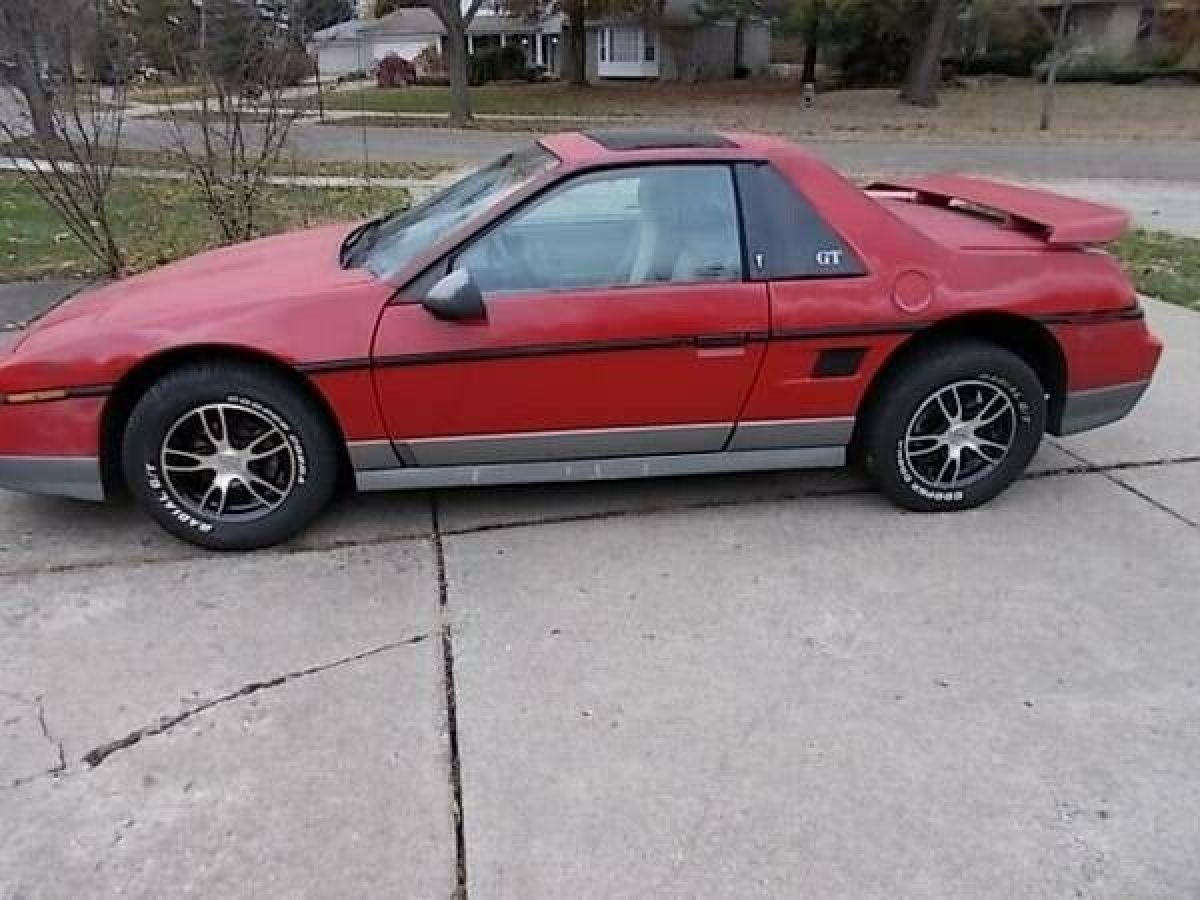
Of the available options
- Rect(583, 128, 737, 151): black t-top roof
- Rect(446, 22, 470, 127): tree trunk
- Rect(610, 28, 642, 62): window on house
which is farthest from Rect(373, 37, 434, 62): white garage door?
Rect(583, 128, 737, 151): black t-top roof

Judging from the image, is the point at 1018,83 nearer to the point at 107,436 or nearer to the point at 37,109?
the point at 37,109

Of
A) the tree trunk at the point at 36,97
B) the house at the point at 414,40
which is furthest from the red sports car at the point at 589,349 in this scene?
the house at the point at 414,40

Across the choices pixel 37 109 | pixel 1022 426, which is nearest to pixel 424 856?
pixel 1022 426

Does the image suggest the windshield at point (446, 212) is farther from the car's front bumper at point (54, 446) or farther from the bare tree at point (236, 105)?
the bare tree at point (236, 105)

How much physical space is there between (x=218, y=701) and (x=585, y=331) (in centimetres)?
170

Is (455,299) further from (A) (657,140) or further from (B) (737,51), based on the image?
(B) (737,51)

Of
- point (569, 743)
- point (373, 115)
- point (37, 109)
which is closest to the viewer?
point (569, 743)

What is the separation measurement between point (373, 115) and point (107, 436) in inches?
980

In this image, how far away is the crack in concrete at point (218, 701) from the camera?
2.57 m

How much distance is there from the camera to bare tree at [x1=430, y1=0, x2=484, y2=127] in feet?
74.4

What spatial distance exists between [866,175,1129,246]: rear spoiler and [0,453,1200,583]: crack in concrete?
105 cm

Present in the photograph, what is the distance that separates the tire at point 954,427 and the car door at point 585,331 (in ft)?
2.08

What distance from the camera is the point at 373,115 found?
2623 centimetres

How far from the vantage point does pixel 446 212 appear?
3787mm
